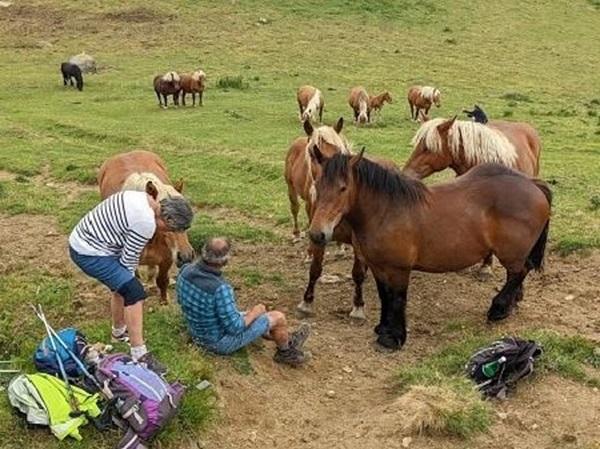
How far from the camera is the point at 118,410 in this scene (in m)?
4.73

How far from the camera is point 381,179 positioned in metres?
6.66

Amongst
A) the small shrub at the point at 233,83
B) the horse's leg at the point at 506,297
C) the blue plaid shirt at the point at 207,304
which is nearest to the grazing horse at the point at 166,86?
the small shrub at the point at 233,83

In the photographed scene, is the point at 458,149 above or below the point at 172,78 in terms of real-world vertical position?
above

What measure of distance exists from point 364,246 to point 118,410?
2839 millimetres

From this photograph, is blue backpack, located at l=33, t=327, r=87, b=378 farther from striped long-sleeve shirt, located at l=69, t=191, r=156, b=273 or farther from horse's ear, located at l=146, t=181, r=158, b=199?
horse's ear, located at l=146, t=181, r=158, b=199

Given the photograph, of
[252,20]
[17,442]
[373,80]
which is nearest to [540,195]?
[17,442]

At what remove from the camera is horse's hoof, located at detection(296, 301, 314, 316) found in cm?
781

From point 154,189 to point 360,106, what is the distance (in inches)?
603

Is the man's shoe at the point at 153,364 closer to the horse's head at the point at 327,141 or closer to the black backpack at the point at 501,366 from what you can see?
the black backpack at the point at 501,366

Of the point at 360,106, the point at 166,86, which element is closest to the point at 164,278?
the point at 360,106

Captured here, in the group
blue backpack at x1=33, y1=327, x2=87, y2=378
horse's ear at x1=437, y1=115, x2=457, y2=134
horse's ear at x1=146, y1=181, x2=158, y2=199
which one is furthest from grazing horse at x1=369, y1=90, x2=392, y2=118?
blue backpack at x1=33, y1=327, x2=87, y2=378

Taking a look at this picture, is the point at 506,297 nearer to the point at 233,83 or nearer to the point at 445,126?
the point at 445,126

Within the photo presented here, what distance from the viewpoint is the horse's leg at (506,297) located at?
7.18 metres

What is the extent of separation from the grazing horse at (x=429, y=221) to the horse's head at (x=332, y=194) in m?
0.01
